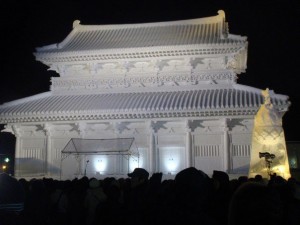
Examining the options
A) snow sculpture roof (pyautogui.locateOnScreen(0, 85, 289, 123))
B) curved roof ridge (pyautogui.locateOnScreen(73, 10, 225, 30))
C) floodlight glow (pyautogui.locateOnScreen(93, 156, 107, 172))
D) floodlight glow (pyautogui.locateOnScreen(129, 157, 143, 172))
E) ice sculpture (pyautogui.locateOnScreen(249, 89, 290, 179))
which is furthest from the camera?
curved roof ridge (pyautogui.locateOnScreen(73, 10, 225, 30))

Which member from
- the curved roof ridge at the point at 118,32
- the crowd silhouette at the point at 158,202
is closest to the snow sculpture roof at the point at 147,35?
the curved roof ridge at the point at 118,32

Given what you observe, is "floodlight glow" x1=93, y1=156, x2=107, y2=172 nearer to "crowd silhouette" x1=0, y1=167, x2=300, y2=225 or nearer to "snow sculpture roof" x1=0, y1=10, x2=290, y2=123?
"snow sculpture roof" x1=0, y1=10, x2=290, y2=123

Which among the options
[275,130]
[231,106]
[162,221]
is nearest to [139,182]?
[162,221]

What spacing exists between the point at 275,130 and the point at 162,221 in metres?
13.3

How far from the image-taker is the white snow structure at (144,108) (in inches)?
813

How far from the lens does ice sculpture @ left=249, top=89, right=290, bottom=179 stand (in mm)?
16578

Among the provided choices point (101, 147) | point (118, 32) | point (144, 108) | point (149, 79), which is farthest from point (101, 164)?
point (118, 32)

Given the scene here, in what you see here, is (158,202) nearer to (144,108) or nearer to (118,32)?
(144,108)

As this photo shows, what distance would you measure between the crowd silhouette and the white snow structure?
433 inches

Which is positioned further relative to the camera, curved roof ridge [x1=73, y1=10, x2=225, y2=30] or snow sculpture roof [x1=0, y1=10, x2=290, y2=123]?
curved roof ridge [x1=73, y1=10, x2=225, y2=30]

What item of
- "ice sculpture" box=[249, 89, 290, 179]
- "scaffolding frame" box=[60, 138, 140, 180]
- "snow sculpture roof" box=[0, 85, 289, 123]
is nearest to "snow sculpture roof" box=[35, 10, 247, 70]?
"snow sculpture roof" box=[0, 85, 289, 123]

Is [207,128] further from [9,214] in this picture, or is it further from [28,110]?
[9,214]

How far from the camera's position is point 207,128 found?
69.6 ft

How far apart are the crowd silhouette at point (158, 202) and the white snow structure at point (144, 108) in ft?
36.1
